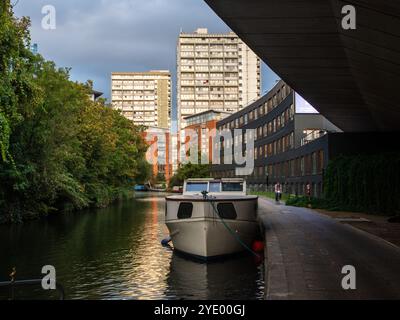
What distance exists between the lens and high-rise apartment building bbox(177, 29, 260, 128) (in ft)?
553

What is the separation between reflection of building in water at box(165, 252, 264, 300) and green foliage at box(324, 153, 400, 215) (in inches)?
562

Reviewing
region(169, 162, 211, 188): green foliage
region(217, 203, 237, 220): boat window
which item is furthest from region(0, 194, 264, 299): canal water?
region(169, 162, 211, 188): green foliage

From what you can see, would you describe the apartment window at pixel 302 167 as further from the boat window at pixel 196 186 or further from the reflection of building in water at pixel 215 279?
the reflection of building in water at pixel 215 279

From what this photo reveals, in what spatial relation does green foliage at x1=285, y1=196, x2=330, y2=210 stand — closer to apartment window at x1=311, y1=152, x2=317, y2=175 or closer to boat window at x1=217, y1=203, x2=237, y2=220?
apartment window at x1=311, y1=152, x2=317, y2=175

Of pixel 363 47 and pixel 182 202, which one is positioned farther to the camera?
pixel 182 202

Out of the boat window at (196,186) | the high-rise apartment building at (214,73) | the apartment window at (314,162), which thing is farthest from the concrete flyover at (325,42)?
the high-rise apartment building at (214,73)

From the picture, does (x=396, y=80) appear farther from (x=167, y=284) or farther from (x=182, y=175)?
(x=182, y=175)

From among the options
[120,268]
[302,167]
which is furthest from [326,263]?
[302,167]

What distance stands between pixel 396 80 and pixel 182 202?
10762mm

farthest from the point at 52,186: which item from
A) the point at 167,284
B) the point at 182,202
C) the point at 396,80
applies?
the point at 396,80

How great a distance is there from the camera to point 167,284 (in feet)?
50.7

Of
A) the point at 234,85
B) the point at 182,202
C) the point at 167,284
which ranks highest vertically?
the point at 234,85

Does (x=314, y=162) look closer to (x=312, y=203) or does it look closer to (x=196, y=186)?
(x=312, y=203)
